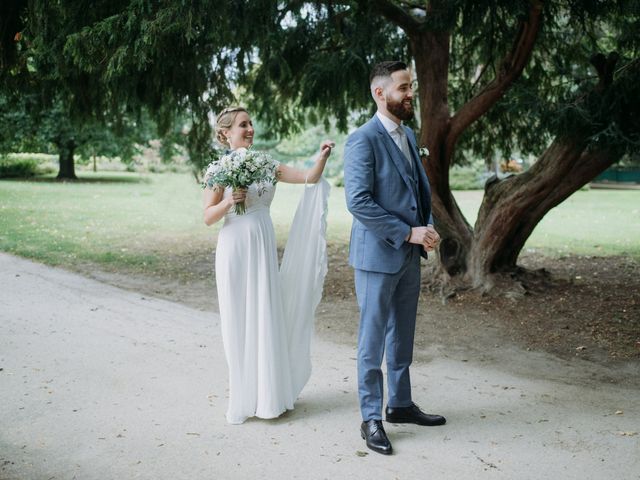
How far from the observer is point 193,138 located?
10.8 meters

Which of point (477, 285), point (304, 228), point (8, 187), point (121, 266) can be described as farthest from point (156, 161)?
point (304, 228)

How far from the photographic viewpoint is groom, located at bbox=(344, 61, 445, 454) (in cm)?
412

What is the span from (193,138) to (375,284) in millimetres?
7218

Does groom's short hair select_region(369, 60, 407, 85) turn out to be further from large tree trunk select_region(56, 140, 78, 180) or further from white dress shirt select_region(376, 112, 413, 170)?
large tree trunk select_region(56, 140, 78, 180)

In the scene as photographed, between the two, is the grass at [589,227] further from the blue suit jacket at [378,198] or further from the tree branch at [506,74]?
the blue suit jacket at [378,198]

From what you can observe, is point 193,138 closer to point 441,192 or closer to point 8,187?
point 441,192

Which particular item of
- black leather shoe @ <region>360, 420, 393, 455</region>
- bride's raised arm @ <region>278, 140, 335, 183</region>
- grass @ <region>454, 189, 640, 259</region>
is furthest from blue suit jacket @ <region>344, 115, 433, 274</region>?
grass @ <region>454, 189, 640, 259</region>

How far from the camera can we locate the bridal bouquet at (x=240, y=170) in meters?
4.57

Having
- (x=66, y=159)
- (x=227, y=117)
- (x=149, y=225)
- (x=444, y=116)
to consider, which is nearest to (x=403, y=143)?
(x=227, y=117)

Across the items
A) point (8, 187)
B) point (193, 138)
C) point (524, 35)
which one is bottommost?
point (8, 187)

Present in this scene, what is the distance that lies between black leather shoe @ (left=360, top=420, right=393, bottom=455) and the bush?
34.7m

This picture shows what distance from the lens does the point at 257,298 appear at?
477 centimetres

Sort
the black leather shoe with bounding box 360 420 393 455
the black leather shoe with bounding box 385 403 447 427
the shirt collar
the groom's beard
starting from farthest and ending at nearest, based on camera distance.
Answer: the black leather shoe with bounding box 385 403 447 427 < the shirt collar < the groom's beard < the black leather shoe with bounding box 360 420 393 455

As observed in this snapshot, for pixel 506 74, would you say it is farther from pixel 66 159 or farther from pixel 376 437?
pixel 66 159
